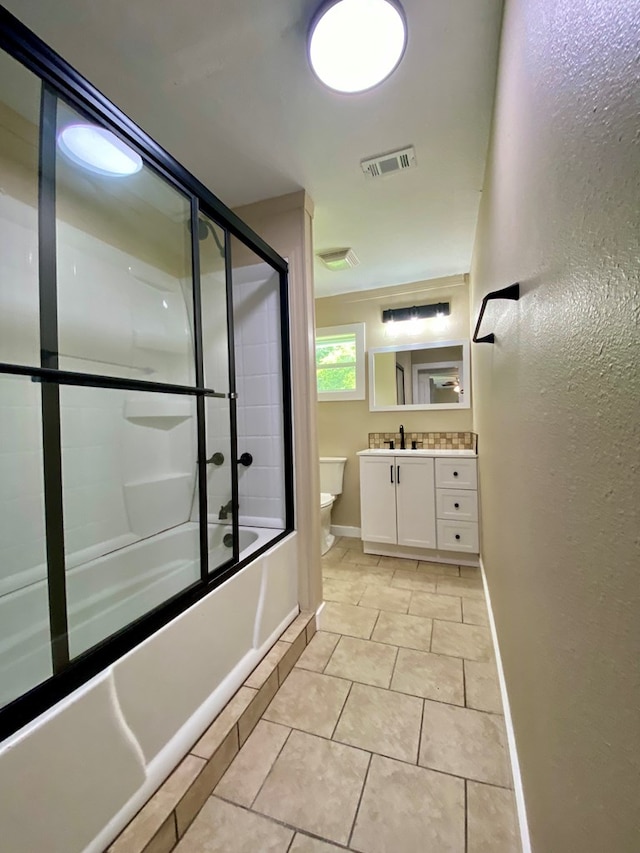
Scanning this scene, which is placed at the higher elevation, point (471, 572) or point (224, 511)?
point (224, 511)

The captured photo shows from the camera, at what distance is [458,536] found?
2645 mm

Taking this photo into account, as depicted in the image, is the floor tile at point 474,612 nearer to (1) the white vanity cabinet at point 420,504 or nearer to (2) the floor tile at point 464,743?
(1) the white vanity cabinet at point 420,504

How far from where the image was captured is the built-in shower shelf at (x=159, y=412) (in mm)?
1964

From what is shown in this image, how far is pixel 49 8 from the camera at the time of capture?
41.0 inches

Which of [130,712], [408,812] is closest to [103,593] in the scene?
[130,712]

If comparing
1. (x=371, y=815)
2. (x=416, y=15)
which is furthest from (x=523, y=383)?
(x=371, y=815)

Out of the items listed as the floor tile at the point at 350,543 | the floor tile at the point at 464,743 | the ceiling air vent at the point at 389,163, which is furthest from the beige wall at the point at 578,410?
the floor tile at the point at 350,543

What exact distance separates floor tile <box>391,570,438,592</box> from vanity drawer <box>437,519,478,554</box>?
0.30m

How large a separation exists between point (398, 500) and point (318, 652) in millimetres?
1346

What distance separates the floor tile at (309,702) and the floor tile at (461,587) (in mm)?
1082

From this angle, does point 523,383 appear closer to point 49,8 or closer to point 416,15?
point 416,15

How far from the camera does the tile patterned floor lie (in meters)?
0.98

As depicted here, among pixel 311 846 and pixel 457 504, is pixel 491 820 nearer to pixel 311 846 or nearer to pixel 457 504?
pixel 311 846

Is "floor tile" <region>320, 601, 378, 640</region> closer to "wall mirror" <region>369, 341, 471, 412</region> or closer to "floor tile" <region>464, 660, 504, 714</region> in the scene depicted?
"floor tile" <region>464, 660, 504, 714</region>
